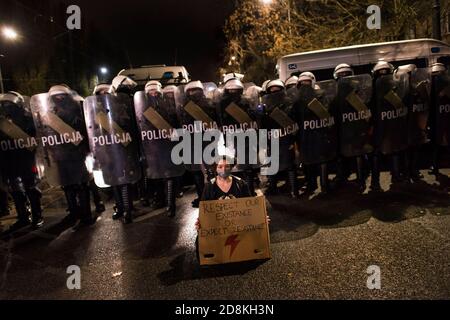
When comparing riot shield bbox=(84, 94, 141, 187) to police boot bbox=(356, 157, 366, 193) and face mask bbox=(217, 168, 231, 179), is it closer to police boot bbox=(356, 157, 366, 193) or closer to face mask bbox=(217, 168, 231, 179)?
face mask bbox=(217, 168, 231, 179)

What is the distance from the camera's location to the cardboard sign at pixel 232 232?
4199 mm

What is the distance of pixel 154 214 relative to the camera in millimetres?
6539

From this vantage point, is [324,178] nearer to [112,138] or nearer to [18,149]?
[112,138]

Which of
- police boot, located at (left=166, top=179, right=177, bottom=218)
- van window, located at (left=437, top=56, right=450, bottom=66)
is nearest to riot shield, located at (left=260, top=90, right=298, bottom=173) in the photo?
police boot, located at (left=166, top=179, right=177, bottom=218)

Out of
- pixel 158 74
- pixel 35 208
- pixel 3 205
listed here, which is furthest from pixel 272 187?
pixel 3 205

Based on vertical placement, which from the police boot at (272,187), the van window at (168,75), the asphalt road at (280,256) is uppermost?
the van window at (168,75)

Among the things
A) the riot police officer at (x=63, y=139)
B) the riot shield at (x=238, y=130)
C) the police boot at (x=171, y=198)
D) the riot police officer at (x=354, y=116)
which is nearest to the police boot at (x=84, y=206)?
the riot police officer at (x=63, y=139)

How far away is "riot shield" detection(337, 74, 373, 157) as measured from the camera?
21.1ft

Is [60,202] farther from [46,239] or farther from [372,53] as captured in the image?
[372,53]

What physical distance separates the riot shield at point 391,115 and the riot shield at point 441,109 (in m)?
0.66

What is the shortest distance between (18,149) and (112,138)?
160 cm

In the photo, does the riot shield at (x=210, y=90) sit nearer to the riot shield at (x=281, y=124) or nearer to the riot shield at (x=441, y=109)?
the riot shield at (x=281, y=124)

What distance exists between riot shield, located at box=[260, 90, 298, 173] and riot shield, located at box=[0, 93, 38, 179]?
12.6ft
